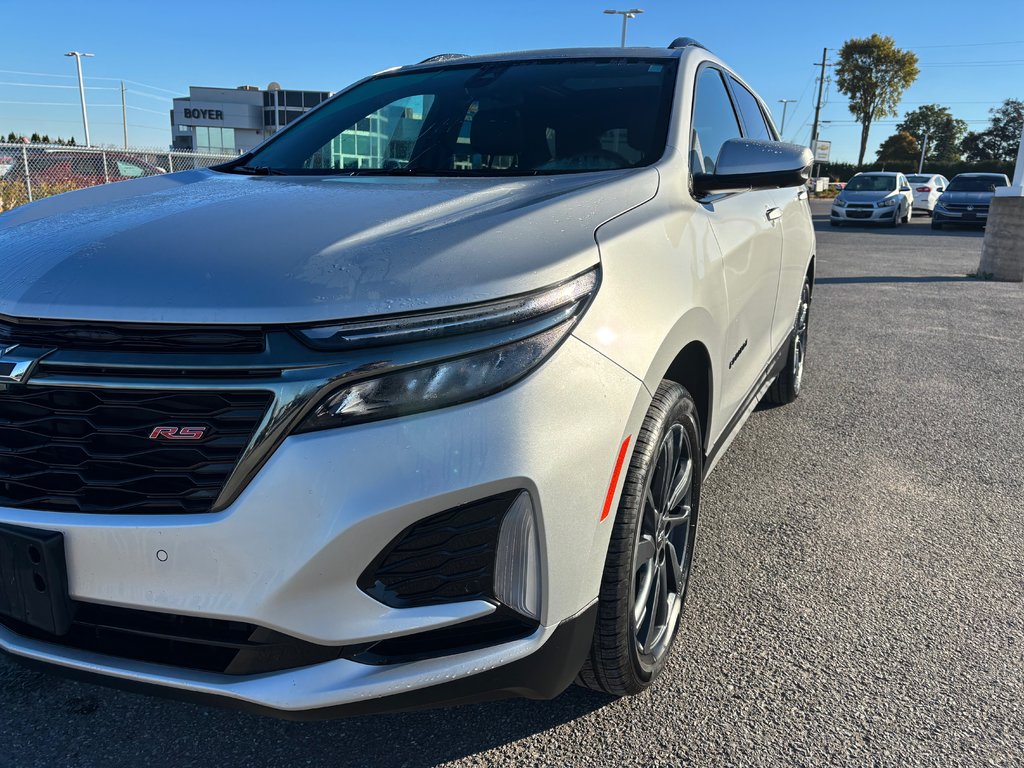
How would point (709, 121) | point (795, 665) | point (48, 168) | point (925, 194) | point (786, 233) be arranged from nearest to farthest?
point (795, 665), point (709, 121), point (786, 233), point (48, 168), point (925, 194)

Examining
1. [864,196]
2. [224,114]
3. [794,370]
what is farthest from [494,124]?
[224,114]

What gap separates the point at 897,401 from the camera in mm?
5004

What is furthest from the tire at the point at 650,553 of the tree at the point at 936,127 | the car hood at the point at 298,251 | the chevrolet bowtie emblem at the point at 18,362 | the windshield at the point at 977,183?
the tree at the point at 936,127

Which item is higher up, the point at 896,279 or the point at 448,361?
the point at 448,361

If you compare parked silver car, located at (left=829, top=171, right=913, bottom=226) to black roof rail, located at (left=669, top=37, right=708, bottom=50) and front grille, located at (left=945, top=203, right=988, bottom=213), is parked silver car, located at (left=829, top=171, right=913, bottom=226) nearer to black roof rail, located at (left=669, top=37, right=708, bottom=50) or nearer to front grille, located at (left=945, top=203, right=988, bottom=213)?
front grille, located at (left=945, top=203, right=988, bottom=213)

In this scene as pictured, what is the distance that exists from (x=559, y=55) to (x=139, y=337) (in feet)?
7.38

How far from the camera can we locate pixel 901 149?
69938 millimetres

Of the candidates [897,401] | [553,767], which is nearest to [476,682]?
[553,767]

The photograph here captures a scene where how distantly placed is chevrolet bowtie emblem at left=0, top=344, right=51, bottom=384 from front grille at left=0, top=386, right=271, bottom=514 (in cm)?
2

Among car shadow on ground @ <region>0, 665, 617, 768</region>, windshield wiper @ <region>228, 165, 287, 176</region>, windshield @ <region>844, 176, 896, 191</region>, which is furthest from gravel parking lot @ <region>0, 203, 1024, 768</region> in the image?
windshield @ <region>844, 176, 896, 191</region>

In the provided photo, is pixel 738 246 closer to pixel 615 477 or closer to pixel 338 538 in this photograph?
pixel 615 477

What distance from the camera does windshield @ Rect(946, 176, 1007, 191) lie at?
21.4 metres

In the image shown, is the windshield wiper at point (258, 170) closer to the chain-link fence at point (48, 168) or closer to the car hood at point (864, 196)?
the chain-link fence at point (48, 168)

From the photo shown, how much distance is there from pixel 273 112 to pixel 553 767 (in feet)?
230
